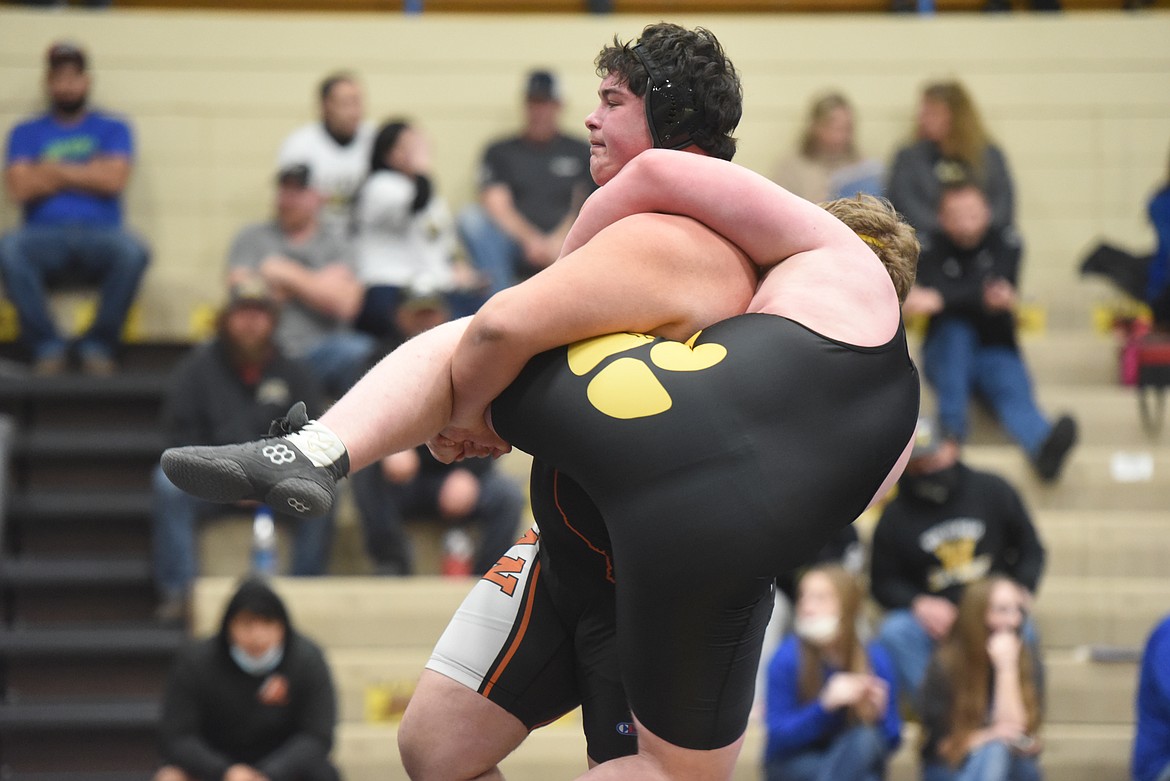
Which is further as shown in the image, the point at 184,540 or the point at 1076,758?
the point at 184,540

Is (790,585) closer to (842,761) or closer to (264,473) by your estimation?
(842,761)

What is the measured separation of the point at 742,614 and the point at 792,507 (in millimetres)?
216

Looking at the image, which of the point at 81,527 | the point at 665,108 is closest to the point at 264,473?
the point at 665,108

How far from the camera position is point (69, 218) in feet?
27.4

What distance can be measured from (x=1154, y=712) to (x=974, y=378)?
2665 mm

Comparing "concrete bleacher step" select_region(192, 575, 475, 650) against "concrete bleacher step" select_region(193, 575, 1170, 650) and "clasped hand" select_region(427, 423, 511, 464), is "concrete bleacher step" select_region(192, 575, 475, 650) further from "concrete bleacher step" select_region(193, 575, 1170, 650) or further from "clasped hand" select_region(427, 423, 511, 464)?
Result: "clasped hand" select_region(427, 423, 511, 464)

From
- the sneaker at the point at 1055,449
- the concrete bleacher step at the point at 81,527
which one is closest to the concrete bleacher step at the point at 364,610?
the concrete bleacher step at the point at 81,527

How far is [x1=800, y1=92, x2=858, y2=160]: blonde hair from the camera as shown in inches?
348

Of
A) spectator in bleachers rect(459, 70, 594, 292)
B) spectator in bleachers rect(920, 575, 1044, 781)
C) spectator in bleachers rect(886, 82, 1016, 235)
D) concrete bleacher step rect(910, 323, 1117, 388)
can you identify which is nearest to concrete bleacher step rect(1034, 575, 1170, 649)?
spectator in bleachers rect(920, 575, 1044, 781)

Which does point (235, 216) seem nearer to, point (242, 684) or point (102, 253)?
point (102, 253)

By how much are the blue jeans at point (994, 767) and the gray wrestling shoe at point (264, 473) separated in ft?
13.2

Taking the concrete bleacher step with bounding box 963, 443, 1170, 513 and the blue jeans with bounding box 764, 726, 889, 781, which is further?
the concrete bleacher step with bounding box 963, 443, 1170, 513

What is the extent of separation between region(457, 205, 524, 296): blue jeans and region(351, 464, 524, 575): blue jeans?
1.66 meters

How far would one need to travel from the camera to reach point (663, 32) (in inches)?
115
